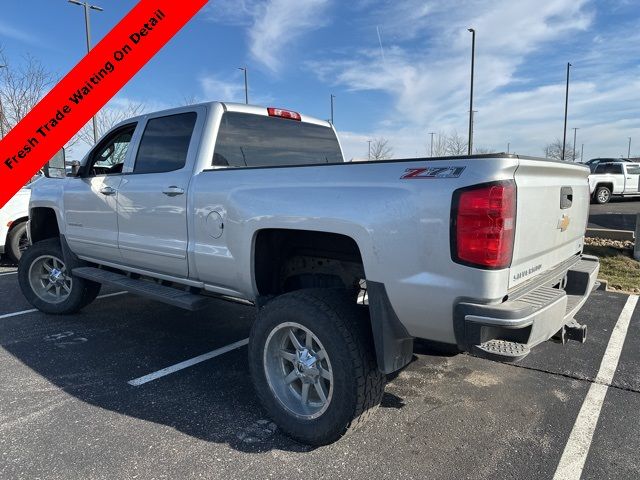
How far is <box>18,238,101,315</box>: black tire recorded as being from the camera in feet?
17.4

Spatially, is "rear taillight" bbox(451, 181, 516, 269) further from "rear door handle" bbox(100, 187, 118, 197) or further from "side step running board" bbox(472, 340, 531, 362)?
"rear door handle" bbox(100, 187, 118, 197)

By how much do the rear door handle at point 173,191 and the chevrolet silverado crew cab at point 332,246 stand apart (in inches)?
0.5

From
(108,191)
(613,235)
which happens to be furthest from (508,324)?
(613,235)

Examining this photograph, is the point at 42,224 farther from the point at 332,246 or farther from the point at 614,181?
the point at 614,181

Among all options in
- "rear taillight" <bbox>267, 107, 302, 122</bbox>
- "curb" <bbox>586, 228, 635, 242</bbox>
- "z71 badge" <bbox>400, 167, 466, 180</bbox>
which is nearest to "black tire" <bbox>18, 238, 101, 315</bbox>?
"rear taillight" <bbox>267, 107, 302, 122</bbox>

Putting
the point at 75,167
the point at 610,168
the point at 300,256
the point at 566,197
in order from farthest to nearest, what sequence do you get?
the point at 610,168, the point at 75,167, the point at 300,256, the point at 566,197

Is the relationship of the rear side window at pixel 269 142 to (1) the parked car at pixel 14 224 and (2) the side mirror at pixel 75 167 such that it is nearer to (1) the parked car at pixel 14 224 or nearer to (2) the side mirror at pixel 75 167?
(2) the side mirror at pixel 75 167

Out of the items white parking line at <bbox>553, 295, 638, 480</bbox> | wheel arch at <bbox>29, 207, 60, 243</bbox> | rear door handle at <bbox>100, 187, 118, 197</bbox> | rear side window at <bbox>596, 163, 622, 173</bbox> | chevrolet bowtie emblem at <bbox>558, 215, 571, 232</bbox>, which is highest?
rear side window at <bbox>596, 163, 622, 173</bbox>

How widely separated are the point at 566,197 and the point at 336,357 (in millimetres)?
1780

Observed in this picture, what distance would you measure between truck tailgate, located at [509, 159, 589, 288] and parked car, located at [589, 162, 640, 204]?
18885 mm

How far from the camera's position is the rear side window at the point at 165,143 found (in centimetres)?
395

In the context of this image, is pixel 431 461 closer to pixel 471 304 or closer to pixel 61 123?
pixel 471 304

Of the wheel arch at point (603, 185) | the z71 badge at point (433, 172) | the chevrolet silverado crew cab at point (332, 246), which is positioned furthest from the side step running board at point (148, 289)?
the wheel arch at point (603, 185)

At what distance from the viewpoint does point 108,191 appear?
450 centimetres
